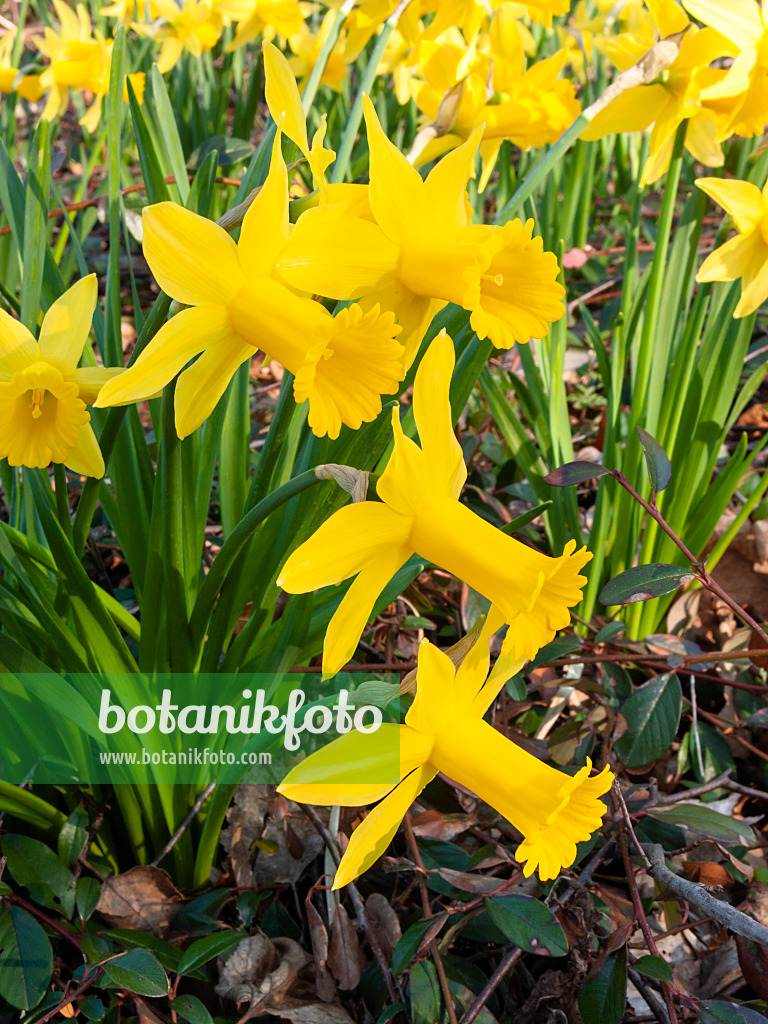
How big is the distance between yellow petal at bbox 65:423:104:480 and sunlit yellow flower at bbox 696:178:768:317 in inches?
33.8

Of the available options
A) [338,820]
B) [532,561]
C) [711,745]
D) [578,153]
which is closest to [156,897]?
[338,820]

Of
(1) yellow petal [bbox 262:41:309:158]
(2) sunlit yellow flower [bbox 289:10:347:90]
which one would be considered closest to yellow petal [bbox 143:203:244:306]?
(1) yellow petal [bbox 262:41:309:158]

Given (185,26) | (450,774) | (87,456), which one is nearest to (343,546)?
(450,774)

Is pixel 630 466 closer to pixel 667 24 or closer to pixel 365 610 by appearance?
pixel 667 24

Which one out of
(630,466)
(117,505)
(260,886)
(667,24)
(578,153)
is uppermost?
(667,24)

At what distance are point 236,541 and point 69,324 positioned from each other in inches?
12.0

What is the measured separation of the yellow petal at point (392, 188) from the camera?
0.76 metres

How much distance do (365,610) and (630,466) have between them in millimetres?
916

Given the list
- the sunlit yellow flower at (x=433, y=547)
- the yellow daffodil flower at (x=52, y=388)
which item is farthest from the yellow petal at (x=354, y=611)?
the yellow daffodil flower at (x=52, y=388)

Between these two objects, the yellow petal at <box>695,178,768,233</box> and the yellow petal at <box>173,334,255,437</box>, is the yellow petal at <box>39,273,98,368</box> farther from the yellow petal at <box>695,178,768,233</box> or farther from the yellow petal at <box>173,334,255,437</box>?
the yellow petal at <box>695,178,768,233</box>

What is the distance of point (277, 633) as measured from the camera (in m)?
1.05

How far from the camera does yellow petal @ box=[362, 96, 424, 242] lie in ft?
2.50

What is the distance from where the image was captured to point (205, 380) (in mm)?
790

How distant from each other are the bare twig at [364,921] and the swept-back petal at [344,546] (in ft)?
1.57
